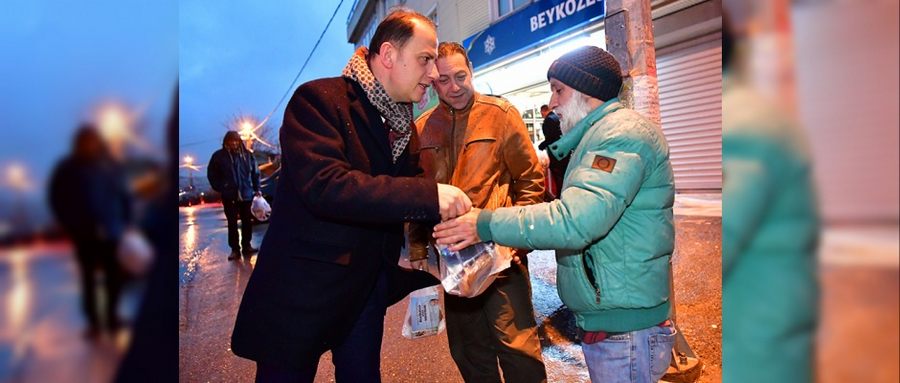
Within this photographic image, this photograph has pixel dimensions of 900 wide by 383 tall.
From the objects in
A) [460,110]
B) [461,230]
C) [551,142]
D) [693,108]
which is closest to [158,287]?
[461,230]

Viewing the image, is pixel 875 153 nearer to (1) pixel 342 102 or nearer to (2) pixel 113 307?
(2) pixel 113 307

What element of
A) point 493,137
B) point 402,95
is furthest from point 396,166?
point 493,137

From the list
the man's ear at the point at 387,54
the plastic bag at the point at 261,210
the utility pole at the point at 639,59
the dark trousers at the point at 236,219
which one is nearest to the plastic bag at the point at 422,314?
the man's ear at the point at 387,54

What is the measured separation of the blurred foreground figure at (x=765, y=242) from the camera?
0.40 metres

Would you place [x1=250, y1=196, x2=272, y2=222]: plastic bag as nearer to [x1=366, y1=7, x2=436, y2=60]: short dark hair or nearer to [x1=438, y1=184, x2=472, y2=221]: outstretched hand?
[x1=366, y1=7, x2=436, y2=60]: short dark hair

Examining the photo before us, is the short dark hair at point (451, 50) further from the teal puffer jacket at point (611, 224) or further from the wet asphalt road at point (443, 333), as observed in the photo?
the wet asphalt road at point (443, 333)

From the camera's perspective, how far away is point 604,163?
1.47 metres

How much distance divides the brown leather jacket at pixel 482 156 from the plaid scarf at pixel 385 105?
2.15 feet

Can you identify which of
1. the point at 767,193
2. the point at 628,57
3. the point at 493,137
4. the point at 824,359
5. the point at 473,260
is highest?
the point at 628,57

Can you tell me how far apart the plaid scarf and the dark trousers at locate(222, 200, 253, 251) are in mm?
6676

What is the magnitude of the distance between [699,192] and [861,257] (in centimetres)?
960

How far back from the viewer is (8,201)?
575 mm

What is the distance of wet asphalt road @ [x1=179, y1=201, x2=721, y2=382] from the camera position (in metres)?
3.29

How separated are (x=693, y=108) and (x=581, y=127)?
7.92 meters
